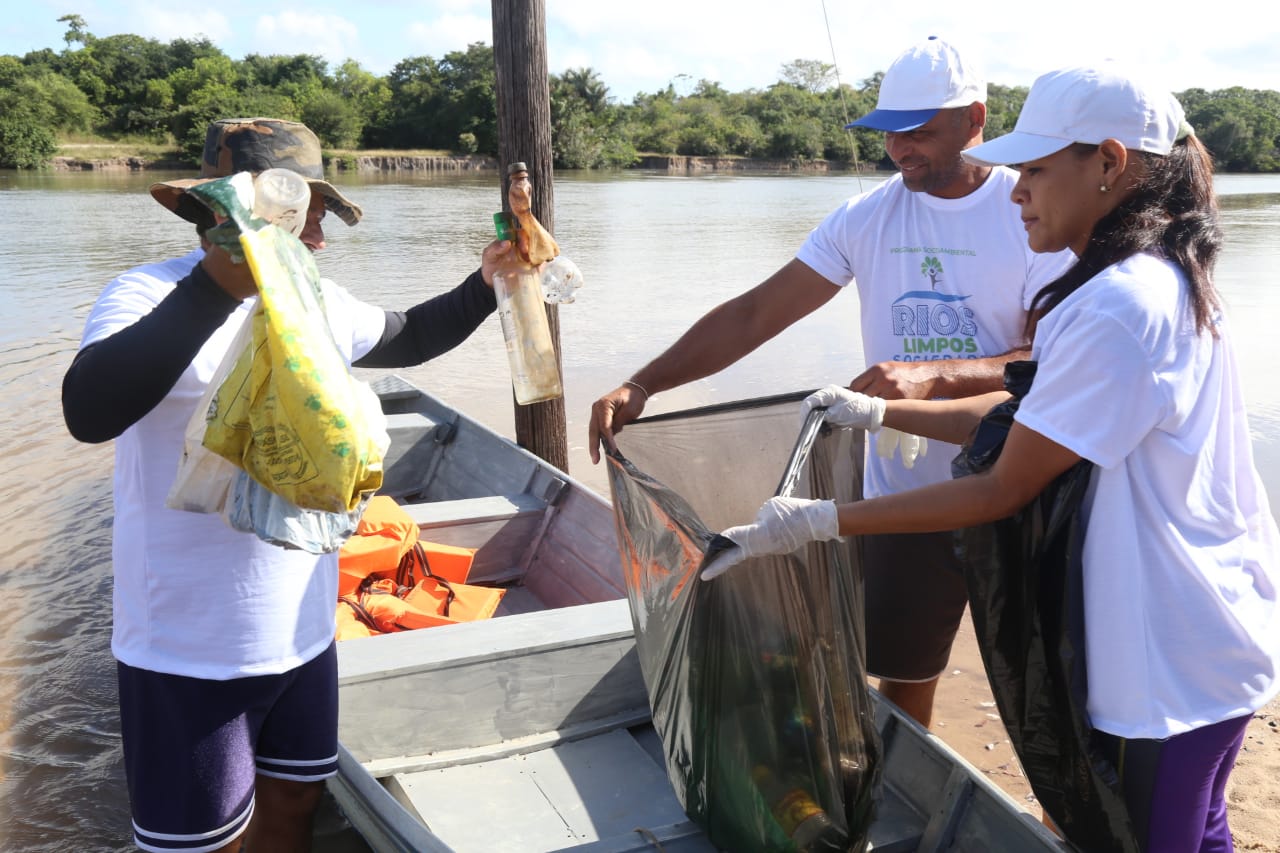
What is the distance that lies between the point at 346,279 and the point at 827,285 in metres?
13.9

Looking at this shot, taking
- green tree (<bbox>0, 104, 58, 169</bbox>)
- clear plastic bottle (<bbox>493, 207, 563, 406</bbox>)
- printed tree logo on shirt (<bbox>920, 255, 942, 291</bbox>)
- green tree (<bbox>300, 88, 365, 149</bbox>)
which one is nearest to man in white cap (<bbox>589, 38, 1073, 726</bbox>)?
printed tree logo on shirt (<bbox>920, 255, 942, 291</bbox>)

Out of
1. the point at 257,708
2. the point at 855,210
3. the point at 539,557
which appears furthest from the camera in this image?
the point at 539,557

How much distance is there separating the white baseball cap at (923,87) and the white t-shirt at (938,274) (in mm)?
162

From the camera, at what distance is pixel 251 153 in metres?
1.85

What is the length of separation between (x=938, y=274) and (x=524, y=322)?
1175 mm

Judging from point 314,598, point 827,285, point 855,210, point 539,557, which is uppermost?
point 855,210

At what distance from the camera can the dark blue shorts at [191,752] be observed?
1705 millimetres

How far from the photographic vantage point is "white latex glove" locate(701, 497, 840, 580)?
1711 millimetres

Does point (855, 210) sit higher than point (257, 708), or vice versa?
point (855, 210)

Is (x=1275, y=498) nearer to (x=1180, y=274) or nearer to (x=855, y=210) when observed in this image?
(x=855, y=210)

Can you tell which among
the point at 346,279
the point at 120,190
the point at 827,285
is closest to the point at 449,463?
the point at 827,285

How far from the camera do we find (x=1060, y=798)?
1803 mm

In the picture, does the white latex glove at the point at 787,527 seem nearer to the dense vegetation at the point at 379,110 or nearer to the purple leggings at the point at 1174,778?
the purple leggings at the point at 1174,778

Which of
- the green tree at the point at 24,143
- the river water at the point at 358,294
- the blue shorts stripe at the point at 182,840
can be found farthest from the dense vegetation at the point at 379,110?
the blue shorts stripe at the point at 182,840
